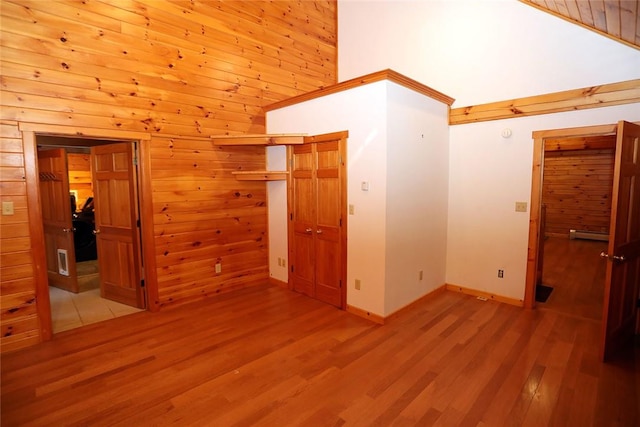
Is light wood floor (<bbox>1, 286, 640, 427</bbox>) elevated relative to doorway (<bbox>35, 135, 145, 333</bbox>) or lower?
lower

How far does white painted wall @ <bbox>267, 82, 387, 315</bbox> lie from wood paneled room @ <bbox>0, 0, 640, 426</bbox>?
0.09ft

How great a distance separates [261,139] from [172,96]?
44.7 inches

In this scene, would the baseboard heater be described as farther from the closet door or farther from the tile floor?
the tile floor

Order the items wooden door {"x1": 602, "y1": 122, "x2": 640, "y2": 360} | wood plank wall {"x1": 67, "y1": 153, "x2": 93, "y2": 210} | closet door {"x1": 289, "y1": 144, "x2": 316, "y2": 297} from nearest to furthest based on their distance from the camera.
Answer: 1. wooden door {"x1": 602, "y1": 122, "x2": 640, "y2": 360}
2. closet door {"x1": 289, "y1": 144, "x2": 316, "y2": 297}
3. wood plank wall {"x1": 67, "y1": 153, "x2": 93, "y2": 210}

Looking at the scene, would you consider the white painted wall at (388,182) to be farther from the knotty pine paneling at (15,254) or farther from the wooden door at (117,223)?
the knotty pine paneling at (15,254)

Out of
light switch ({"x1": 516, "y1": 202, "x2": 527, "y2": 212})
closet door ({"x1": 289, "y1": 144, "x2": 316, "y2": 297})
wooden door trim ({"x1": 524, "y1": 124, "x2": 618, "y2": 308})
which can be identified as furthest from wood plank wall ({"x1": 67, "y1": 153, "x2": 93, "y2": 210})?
wooden door trim ({"x1": 524, "y1": 124, "x2": 618, "y2": 308})

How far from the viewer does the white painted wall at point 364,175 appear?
3.39m

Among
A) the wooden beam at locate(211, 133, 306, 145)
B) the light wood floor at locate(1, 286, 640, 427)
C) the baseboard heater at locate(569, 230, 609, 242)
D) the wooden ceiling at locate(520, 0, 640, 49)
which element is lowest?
the light wood floor at locate(1, 286, 640, 427)

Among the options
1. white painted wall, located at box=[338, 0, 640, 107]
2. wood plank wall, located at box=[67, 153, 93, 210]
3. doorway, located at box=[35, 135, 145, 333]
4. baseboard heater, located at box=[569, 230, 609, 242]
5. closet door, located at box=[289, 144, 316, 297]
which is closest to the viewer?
white painted wall, located at box=[338, 0, 640, 107]

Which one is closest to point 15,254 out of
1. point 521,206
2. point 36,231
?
point 36,231

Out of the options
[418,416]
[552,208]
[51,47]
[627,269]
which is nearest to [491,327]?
[627,269]

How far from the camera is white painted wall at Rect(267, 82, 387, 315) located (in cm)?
339

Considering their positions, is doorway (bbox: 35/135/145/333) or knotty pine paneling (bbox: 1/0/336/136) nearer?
knotty pine paneling (bbox: 1/0/336/136)

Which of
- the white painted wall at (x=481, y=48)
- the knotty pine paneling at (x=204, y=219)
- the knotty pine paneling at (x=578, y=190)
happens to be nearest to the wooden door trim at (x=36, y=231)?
the knotty pine paneling at (x=204, y=219)
